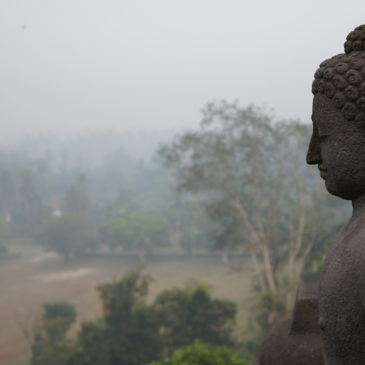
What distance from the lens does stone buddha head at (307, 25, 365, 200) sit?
1870mm

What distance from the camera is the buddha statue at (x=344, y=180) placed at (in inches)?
69.7

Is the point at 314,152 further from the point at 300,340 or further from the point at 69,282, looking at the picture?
the point at 69,282

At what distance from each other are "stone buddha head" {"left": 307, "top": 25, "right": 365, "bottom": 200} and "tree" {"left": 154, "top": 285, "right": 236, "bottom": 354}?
11440mm

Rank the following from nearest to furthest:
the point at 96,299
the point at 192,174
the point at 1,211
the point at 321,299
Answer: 1. the point at 321,299
2. the point at 192,174
3. the point at 96,299
4. the point at 1,211

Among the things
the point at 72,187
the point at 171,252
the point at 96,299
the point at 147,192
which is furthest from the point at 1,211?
the point at 96,299

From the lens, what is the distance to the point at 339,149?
1.95 metres

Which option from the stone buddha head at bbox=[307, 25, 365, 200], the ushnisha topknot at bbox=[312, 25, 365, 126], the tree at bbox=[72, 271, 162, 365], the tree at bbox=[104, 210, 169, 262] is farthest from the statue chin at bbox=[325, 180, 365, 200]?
the tree at bbox=[104, 210, 169, 262]

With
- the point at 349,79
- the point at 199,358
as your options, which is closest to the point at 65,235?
the point at 199,358

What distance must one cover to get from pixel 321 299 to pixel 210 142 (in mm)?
14465

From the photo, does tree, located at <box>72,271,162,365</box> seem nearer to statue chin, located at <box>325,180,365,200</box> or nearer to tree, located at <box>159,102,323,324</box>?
tree, located at <box>159,102,323,324</box>

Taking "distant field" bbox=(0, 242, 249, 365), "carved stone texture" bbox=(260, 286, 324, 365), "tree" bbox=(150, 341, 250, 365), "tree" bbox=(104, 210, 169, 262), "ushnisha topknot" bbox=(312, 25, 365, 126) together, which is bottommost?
"distant field" bbox=(0, 242, 249, 365)

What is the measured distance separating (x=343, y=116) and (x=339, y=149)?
14cm

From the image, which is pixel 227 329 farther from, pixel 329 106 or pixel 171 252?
pixel 171 252

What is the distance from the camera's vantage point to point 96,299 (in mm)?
24094
